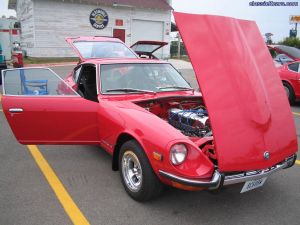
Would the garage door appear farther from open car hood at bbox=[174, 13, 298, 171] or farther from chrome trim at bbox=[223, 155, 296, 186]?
chrome trim at bbox=[223, 155, 296, 186]

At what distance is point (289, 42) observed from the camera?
91.8 ft

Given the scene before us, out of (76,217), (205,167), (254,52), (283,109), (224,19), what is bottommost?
(76,217)

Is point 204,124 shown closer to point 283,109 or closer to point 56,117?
point 283,109

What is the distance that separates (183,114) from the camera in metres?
4.03

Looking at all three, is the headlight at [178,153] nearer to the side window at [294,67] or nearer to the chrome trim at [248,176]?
the chrome trim at [248,176]

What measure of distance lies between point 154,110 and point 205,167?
60.6 inches

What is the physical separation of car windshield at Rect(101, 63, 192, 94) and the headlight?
1.63 meters

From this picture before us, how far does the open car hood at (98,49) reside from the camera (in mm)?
6285

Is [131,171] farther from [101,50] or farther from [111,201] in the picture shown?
[101,50]

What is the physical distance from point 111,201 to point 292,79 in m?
7.42

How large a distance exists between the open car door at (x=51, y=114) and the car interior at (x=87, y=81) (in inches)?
18.8

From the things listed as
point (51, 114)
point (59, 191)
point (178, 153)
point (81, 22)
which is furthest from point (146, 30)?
point (178, 153)

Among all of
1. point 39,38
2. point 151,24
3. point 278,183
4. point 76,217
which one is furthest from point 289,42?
point 76,217

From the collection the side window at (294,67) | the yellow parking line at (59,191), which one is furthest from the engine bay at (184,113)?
the side window at (294,67)
